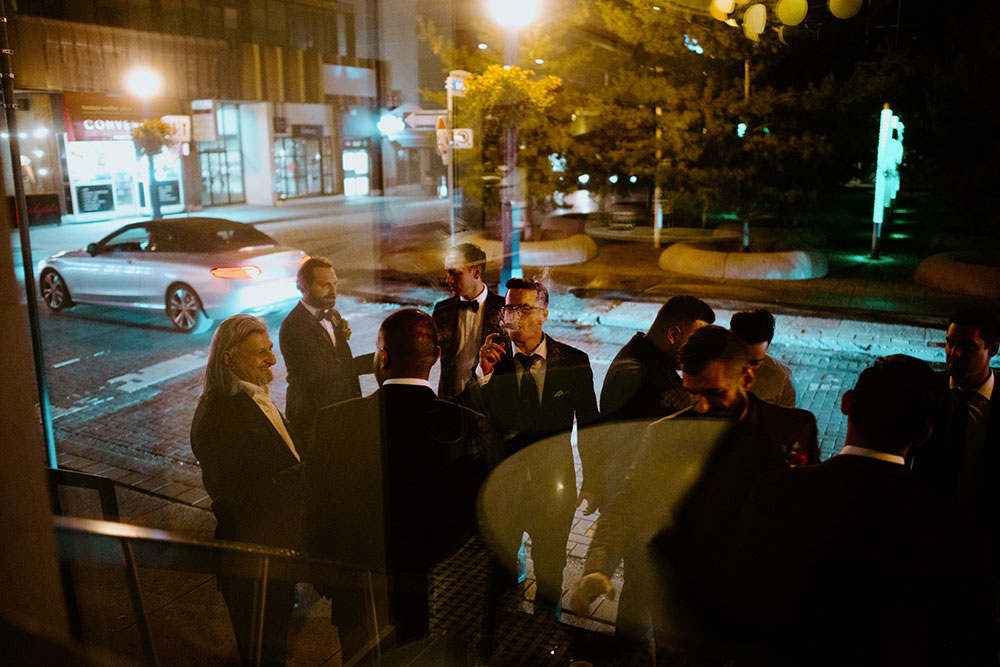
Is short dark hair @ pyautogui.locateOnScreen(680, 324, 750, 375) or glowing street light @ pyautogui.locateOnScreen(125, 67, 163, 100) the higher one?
glowing street light @ pyautogui.locateOnScreen(125, 67, 163, 100)

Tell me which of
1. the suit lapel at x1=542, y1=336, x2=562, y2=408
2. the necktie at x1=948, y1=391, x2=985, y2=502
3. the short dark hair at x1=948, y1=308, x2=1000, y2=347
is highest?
the short dark hair at x1=948, y1=308, x2=1000, y2=347

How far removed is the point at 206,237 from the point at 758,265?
9258mm

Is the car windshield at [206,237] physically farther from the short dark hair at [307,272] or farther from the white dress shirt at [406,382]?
the white dress shirt at [406,382]

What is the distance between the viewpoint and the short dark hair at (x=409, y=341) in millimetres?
3197

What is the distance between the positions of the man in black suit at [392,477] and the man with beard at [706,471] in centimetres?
66

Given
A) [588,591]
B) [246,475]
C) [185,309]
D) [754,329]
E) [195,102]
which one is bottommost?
[185,309]

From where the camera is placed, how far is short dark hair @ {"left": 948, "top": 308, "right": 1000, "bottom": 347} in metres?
3.52

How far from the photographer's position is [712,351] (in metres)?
2.87

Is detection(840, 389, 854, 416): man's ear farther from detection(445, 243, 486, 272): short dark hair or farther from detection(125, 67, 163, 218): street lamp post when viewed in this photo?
detection(125, 67, 163, 218): street lamp post

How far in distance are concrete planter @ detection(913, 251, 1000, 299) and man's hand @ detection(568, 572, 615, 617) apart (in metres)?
12.0

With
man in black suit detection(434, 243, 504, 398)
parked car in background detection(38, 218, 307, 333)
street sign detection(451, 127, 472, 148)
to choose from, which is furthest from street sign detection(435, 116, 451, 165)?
man in black suit detection(434, 243, 504, 398)

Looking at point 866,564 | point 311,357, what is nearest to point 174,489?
point 311,357

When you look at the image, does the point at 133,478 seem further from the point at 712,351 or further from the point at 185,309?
the point at 185,309

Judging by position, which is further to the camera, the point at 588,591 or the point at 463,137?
the point at 463,137
